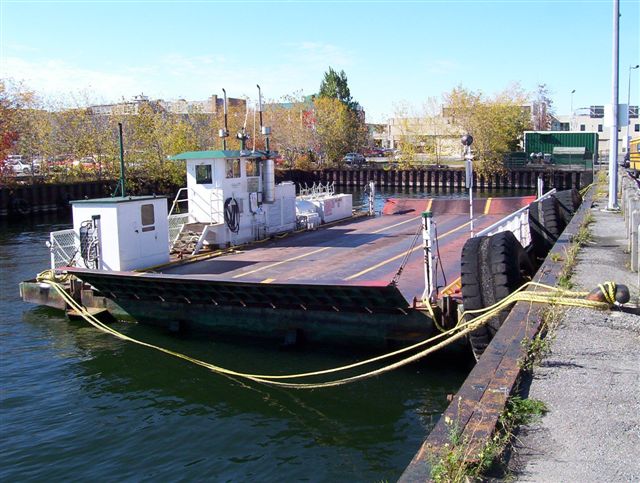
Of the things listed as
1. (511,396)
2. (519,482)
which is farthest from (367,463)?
(519,482)

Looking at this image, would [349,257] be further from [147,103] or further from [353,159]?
[353,159]

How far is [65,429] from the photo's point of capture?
909 centimetres

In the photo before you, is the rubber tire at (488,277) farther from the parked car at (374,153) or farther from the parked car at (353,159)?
the parked car at (374,153)

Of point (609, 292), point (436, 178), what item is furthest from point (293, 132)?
point (609, 292)

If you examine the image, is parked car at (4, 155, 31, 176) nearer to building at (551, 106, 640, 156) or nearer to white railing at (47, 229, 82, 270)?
white railing at (47, 229, 82, 270)

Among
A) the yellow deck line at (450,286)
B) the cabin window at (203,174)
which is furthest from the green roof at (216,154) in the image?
the yellow deck line at (450,286)

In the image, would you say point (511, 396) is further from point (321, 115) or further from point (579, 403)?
point (321, 115)

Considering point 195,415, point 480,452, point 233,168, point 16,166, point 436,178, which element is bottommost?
point 195,415

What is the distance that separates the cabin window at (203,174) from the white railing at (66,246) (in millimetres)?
4440

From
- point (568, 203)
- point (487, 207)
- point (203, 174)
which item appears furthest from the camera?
point (487, 207)

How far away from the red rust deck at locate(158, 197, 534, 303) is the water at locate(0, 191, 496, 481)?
1700 millimetres

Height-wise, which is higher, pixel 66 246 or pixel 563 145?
pixel 563 145

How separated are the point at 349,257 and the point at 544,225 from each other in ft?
17.2

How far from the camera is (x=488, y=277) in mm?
9477
